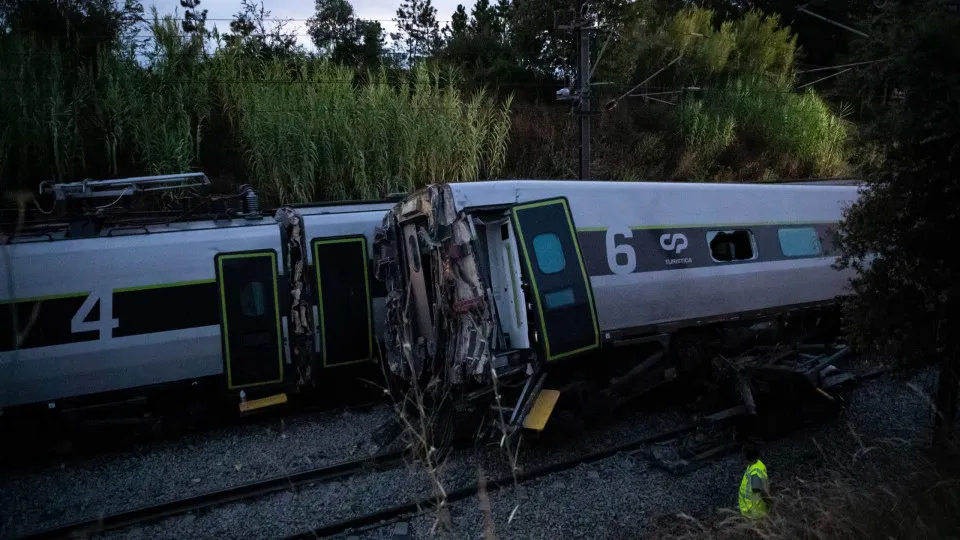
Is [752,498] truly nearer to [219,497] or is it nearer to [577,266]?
[577,266]

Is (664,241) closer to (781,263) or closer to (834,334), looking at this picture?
(781,263)

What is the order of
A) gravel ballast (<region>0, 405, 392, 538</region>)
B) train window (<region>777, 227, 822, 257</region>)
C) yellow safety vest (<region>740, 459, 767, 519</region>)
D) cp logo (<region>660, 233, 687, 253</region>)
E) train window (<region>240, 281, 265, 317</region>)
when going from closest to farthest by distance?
yellow safety vest (<region>740, 459, 767, 519</region>)
gravel ballast (<region>0, 405, 392, 538</region>)
cp logo (<region>660, 233, 687, 253</region>)
train window (<region>240, 281, 265, 317</region>)
train window (<region>777, 227, 822, 257</region>)

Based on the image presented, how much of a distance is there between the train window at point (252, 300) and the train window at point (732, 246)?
6276 mm

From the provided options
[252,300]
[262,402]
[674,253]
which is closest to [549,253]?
[674,253]

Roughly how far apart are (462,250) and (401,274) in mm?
1664

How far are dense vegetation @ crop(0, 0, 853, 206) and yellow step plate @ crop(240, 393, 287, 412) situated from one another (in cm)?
610

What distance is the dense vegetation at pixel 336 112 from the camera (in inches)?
564

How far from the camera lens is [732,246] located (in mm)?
9617

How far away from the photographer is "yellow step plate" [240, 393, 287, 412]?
9.16 meters

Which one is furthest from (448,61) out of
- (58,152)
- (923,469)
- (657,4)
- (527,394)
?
(923,469)

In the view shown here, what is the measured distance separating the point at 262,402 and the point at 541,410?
416cm

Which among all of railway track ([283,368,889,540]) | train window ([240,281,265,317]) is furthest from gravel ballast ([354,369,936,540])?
train window ([240,281,265,317])

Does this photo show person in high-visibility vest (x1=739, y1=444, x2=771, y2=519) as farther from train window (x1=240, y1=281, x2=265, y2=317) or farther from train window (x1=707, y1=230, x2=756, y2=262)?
train window (x1=240, y1=281, x2=265, y2=317)

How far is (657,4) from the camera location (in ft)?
94.0
